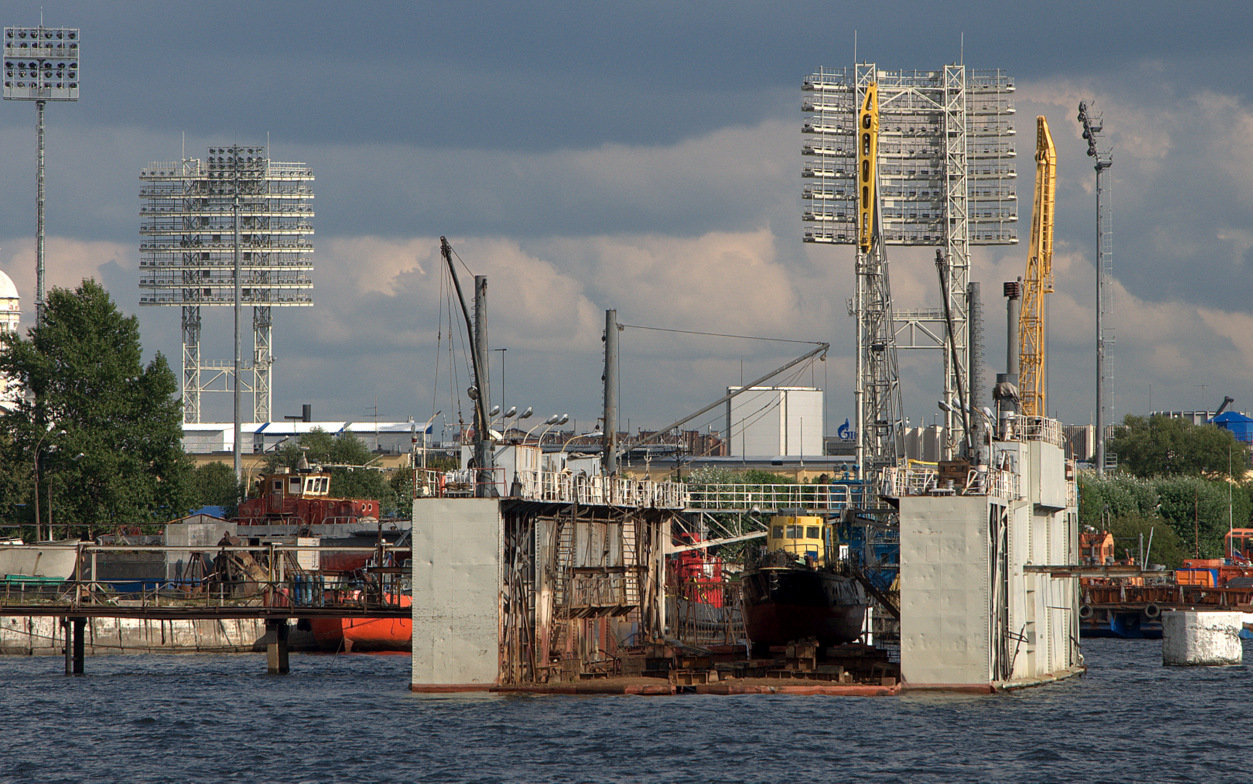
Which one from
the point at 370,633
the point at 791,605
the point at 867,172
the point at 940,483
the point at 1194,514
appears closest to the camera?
the point at 940,483

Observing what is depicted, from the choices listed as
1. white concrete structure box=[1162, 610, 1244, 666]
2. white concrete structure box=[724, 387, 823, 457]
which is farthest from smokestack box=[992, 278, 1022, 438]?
white concrete structure box=[724, 387, 823, 457]

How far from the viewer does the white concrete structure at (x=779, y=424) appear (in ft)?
540

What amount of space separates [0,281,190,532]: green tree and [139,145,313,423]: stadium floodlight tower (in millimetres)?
66617

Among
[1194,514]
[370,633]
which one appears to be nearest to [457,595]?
[370,633]

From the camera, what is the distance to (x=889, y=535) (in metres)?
78.5

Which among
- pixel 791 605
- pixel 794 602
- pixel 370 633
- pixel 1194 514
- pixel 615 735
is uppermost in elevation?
pixel 1194 514

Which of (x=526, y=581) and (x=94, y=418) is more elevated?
(x=94, y=418)

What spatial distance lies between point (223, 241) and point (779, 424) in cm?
6478

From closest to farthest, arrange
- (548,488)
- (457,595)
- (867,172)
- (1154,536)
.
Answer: (457,595)
(548,488)
(867,172)
(1154,536)

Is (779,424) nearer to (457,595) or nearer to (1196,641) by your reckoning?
(1196,641)

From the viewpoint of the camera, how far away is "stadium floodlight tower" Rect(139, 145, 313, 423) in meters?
166

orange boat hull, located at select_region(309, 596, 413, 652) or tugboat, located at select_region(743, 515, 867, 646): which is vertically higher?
tugboat, located at select_region(743, 515, 867, 646)

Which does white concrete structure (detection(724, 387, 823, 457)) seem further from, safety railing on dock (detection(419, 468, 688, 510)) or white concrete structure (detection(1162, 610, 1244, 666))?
safety railing on dock (detection(419, 468, 688, 510))

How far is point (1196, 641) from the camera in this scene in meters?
64.7
